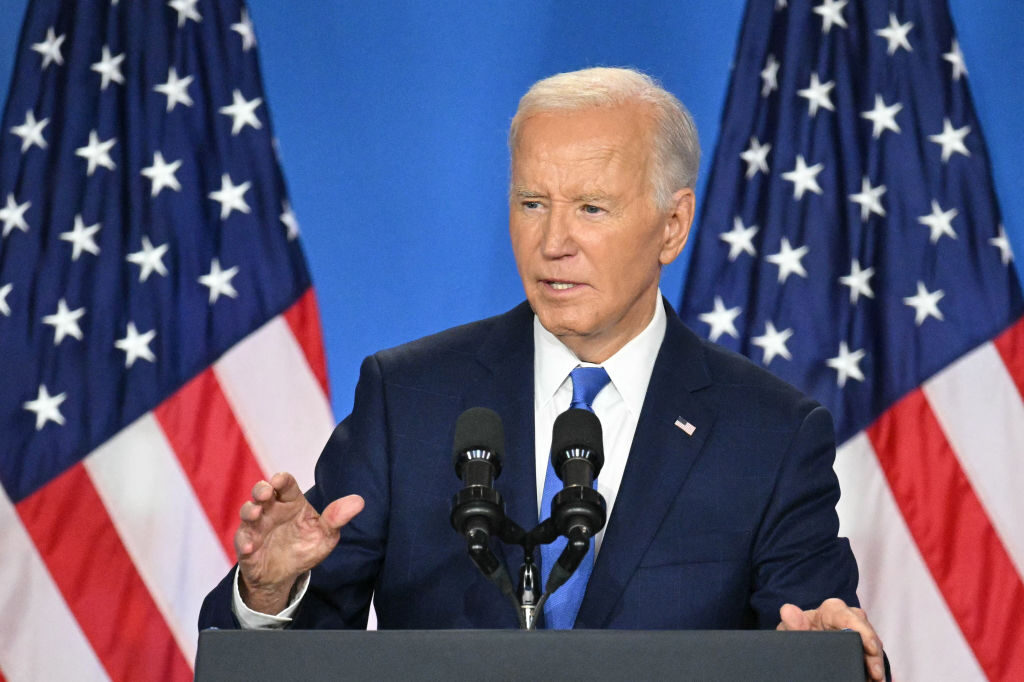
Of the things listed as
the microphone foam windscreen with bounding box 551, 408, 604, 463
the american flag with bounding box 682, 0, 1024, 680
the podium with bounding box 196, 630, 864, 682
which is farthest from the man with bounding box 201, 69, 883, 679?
the american flag with bounding box 682, 0, 1024, 680

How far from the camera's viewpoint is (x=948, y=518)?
3.46 m

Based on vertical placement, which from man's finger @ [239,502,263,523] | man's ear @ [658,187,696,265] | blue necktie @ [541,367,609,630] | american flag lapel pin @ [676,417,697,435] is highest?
man's ear @ [658,187,696,265]

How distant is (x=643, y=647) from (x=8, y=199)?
2852 mm

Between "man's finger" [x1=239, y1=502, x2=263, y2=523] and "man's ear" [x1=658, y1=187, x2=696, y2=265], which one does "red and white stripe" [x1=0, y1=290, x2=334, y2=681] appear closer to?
"man's ear" [x1=658, y1=187, x2=696, y2=265]

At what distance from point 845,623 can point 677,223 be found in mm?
983

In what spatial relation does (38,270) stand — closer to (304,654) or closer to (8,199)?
(8,199)

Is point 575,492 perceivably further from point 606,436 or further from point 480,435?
point 606,436

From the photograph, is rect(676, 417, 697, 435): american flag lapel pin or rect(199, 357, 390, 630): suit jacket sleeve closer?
rect(199, 357, 390, 630): suit jacket sleeve

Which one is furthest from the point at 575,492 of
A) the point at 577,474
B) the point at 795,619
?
the point at 795,619

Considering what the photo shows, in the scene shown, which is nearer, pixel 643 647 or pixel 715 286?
pixel 643 647

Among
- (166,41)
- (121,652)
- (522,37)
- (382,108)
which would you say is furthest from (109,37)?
(121,652)

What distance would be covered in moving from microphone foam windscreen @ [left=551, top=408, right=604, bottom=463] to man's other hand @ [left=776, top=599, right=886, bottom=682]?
1.16 ft

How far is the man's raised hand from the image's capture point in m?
1.76

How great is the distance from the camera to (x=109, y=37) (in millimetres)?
3684
